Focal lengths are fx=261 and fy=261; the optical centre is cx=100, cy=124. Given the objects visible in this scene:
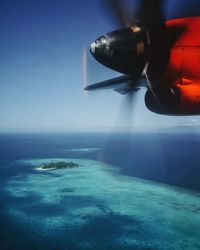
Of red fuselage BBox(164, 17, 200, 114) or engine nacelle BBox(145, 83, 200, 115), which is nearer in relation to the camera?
red fuselage BBox(164, 17, 200, 114)

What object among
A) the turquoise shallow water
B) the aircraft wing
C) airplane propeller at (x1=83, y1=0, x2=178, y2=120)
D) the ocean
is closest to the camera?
airplane propeller at (x1=83, y1=0, x2=178, y2=120)

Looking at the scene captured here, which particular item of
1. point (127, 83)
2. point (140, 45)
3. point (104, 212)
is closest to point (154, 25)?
point (140, 45)

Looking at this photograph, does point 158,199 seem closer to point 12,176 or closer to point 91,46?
point 12,176

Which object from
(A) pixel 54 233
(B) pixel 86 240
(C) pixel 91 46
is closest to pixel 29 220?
(A) pixel 54 233

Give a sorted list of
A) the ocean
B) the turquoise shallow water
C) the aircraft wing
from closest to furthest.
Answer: the aircraft wing, the ocean, the turquoise shallow water

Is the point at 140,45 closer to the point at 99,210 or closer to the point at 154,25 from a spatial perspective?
the point at 154,25

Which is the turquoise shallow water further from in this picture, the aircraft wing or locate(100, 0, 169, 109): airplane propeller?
locate(100, 0, 169, 109): airplane propeller

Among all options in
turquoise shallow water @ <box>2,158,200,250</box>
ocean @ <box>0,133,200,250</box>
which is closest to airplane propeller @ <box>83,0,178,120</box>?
ocean @ <box>0,133,200,250</box>
